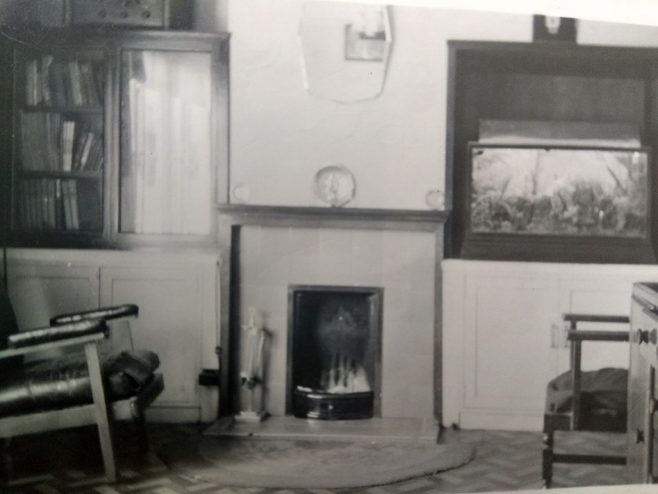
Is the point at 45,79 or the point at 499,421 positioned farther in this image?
the point at 499,421

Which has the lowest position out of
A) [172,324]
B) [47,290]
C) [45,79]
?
[172,324]

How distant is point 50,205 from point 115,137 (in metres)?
0.18

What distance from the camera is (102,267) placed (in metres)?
1.61

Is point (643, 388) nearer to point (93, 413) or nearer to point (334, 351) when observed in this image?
point (334, 351)

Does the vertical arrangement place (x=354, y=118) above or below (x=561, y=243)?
above

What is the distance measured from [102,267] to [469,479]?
80 cm

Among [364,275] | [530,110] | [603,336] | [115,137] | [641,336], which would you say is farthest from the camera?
[364,275]

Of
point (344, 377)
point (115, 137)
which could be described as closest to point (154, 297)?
point (115, 137)

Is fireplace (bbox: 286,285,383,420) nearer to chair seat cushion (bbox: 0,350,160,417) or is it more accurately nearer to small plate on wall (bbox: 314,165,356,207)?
small plate on wall (bbox: 314,165,356,207)

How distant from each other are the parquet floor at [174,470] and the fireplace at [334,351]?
327 mm

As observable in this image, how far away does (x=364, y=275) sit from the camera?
204 cm

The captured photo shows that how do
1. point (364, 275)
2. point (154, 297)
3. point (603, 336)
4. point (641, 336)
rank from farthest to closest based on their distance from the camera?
point (364, 275) < point (154, 297) < point (603, 336) < point (641, 336)

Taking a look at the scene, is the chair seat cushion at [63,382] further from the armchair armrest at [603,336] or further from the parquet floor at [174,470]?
the armchair armrest at [603,336]

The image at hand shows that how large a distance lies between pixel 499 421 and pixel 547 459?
36 cm
